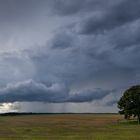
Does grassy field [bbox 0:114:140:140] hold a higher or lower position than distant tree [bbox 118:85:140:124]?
lower

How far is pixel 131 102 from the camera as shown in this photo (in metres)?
124

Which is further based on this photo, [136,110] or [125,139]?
[136,110]

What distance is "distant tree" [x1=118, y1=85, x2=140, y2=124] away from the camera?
122406 millimetres

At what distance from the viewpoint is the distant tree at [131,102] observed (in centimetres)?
12241

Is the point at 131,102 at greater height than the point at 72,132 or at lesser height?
greater

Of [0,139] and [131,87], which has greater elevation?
[131,87]

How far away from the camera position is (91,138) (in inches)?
2331

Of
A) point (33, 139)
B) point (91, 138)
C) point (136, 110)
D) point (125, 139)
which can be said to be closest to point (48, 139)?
point (33, 139)

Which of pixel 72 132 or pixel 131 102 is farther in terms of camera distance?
pixel 131 102

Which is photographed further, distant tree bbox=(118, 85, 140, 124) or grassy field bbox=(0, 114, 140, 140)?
distant tree bbox=(118, 85, 140, 124)

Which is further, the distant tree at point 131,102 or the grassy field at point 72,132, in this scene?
the distant tree at point 131,102

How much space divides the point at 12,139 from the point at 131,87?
7348cm

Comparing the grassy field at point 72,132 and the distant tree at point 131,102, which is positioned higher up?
the distant tree at point 131,102

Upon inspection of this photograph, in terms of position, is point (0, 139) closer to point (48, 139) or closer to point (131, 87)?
point (48, 139)
